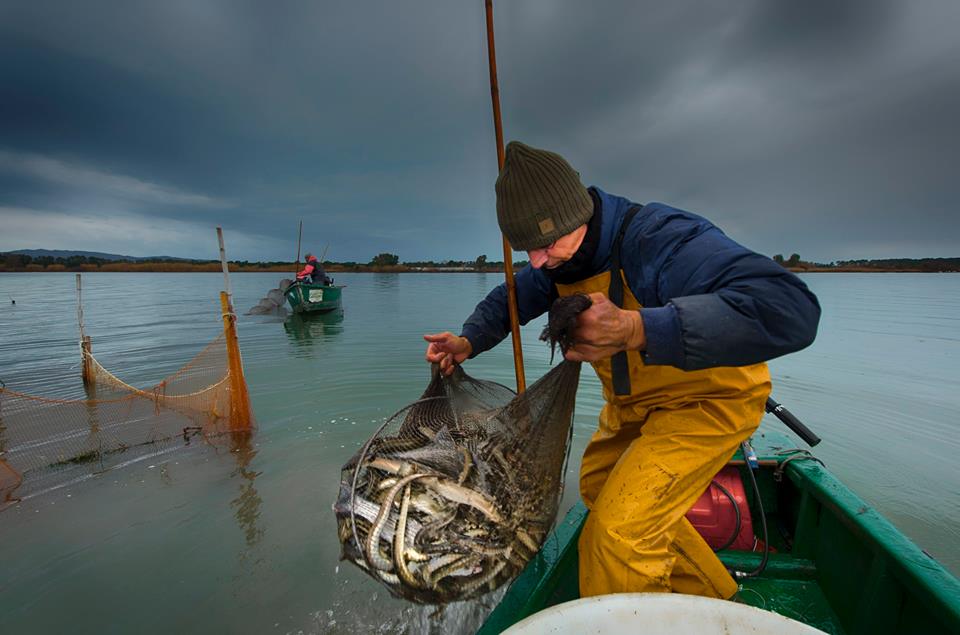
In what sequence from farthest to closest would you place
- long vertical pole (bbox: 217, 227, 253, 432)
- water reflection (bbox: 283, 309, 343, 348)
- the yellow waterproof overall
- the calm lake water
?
water reflection (bbox: 283, 309, 343, 348) < long vertical pole (bbox: 217, 227, 253, 432) < the calm lake water < the yellow waterproof overall

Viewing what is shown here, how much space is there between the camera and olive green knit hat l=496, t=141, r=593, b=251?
1.78 meters

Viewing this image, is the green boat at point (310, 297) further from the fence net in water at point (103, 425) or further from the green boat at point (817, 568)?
the green boat at point (817, 568)

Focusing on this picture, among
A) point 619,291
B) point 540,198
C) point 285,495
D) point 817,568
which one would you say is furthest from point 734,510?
point 285,495

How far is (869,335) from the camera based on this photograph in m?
13.6

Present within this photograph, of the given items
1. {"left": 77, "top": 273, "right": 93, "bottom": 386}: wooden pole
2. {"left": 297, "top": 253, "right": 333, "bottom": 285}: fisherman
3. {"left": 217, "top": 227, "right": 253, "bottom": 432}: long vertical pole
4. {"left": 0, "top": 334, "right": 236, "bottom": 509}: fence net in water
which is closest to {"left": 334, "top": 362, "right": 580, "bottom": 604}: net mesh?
{"left": 217, "top": 227, "right": 253, "bottom": 432}: long vertical pole

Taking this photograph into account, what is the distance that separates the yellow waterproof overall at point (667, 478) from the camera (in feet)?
5.16

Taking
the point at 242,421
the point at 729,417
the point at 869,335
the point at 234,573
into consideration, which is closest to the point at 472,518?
the point at 729,417

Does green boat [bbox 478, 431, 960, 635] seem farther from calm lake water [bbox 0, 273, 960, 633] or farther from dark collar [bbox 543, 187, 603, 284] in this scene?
dark collar [bbox 543, 187, 603, 284]

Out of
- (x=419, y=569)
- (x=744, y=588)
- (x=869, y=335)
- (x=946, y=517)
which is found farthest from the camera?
(x=869, y=335)

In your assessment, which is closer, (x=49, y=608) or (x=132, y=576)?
(x=49, y=608)

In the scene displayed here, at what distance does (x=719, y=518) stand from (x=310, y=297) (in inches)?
636

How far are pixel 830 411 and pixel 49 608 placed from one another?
974 cm

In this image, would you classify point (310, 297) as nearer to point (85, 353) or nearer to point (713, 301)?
point (85, 353)

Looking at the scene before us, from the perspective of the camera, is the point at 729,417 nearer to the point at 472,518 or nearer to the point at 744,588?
the point at 472,518
